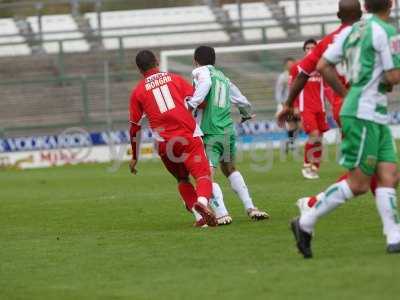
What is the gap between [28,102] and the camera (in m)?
33.7

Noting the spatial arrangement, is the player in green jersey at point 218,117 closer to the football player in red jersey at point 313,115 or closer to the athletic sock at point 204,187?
the athletic sock at point 204,187

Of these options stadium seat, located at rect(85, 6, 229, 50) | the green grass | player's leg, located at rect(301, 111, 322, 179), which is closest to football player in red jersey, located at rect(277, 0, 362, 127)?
the green grass

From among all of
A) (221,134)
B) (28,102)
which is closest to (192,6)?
(28,102)

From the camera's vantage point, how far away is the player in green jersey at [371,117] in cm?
921

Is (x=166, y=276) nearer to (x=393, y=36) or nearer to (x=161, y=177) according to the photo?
(x=393, y=36)

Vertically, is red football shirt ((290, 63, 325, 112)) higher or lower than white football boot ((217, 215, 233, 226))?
lower

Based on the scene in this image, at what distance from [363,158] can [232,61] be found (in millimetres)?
25465

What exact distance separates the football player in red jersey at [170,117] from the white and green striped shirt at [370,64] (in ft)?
12.2

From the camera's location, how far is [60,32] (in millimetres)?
38375

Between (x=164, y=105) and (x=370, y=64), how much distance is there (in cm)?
407

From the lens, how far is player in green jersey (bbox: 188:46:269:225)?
1323 cm

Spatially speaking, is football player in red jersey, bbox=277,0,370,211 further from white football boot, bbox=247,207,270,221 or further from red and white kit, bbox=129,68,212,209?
white football boot, bbox=247,207,270,221

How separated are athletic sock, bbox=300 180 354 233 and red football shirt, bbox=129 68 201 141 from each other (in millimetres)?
3655

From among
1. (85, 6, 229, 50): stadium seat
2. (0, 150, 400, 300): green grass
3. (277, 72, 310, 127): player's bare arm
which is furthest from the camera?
(85, 6, 229, 50): stadium seat
